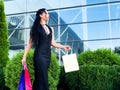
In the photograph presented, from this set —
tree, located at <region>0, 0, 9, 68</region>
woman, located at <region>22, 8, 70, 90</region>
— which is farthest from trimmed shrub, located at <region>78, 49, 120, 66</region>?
woman, located at <region>22, 8, 70, 90</region>

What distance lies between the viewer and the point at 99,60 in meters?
7.96

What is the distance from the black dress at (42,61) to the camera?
4.32 meters

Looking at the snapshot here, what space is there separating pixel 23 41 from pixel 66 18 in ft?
7.77

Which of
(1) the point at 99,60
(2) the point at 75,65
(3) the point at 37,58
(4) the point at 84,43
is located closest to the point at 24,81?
(3) the point at 37,58

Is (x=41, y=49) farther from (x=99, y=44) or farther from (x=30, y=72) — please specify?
(x=99, y=44)

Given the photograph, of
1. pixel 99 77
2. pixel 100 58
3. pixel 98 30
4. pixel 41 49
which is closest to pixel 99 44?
pixel 98 30

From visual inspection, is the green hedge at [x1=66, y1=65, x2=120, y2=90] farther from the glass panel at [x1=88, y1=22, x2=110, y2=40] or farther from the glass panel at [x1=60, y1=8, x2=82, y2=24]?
the glass panel at [x1=60, y1=8, x2=82, y2=24]

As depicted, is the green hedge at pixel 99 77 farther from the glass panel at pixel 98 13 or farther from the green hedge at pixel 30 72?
the glass panel at pixel 98 13

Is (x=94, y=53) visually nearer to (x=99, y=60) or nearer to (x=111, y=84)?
(x=99, y=60)

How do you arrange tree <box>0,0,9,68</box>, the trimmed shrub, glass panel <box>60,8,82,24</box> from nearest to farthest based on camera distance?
the trimmed shrub, tree <box>0,0,9,68</box>, glass panel <box>60,8,82,24</box>

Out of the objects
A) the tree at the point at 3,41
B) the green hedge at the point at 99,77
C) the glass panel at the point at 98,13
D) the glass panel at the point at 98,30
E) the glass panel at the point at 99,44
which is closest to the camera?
the green hedge at the point at 99,77

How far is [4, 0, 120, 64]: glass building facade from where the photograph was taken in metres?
15.1

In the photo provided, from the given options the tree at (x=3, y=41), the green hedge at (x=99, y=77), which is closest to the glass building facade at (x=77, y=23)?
the tree at (x=3, y=41)

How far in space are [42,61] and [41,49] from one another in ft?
0.55
